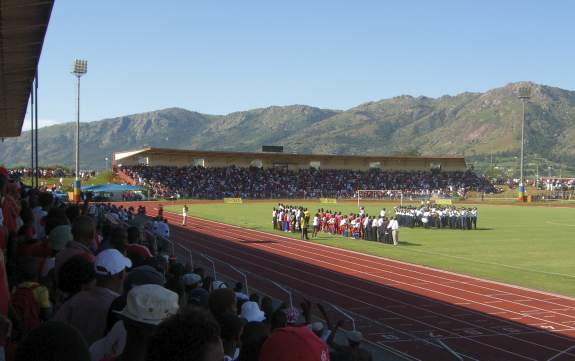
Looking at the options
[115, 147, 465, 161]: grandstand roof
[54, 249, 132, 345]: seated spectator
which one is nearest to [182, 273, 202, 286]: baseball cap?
[54, 249, 132, 345]: seated spectator

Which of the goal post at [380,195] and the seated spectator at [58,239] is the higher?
the seated spectator at [58,239]

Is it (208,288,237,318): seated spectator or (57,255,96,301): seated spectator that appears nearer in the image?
(57,255,96,301): seated spectator

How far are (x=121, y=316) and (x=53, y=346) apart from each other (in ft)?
3.80

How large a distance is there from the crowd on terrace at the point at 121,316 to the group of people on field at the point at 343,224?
23373 mm

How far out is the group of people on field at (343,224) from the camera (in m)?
30.8

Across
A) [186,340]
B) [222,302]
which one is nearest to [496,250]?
[222,302]

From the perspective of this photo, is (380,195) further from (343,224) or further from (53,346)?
(53,346)

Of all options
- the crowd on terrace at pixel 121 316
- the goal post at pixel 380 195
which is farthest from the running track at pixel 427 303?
the goal post at pixel 380 195

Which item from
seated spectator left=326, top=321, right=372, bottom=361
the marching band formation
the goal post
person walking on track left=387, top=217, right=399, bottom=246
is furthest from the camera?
the goal post

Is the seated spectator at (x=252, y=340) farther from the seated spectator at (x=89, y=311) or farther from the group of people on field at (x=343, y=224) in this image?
the group of people on field at (x=343, y=224)

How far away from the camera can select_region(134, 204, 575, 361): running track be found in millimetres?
11469

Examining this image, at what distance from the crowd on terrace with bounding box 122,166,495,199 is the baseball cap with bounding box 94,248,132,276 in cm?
6600

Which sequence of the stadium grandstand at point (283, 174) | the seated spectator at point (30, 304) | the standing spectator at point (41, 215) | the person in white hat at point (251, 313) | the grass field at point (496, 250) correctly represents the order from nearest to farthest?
1. the seated spectator at point (30, 304)
2. the person in white hat at point (251, 313)
3. the standing spectator at point (41, 215)
4. the grass field at point (496, 250)
5. the stadium grandstand at point (283, 174)

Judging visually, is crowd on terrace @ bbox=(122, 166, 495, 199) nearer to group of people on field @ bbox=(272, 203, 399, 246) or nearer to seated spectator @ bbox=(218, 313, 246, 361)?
group of people on field @ bbox=(272, 203, 399, 246)
